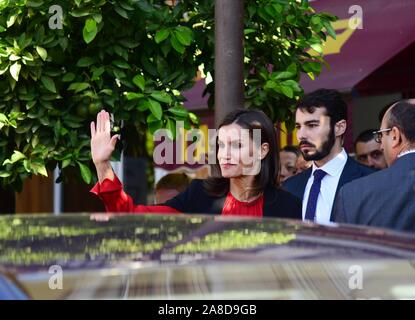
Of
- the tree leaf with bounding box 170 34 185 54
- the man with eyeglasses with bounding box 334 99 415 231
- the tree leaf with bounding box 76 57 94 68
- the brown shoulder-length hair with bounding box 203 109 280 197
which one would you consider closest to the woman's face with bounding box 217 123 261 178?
the brown shoulder-length hair with bounding box 203 109 280 197

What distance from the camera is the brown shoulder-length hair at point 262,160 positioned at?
4461 millimetres

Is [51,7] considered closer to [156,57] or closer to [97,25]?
[97,25]

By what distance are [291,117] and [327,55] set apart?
3.57 m

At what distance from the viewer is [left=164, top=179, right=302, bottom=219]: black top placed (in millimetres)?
4461

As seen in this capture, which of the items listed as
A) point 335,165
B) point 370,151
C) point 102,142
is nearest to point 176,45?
point 102,142

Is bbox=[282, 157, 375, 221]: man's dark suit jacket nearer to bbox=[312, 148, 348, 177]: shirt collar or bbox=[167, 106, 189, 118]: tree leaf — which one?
bbox=[312, 148, 348, 177]: shirt collar

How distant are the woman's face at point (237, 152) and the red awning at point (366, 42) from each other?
13.7 feet

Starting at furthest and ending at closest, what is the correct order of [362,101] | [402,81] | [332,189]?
1. [362,101]
2. [402,81]
3. [332,189]

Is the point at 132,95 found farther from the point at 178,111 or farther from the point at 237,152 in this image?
the point at 237,152

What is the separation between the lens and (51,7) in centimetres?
489

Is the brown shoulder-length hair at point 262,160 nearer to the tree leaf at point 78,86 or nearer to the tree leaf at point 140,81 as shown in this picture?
the tree leaf at point 140,81

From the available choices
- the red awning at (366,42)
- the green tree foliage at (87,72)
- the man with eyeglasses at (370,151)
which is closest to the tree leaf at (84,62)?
the green tree foliage at (87,72)
